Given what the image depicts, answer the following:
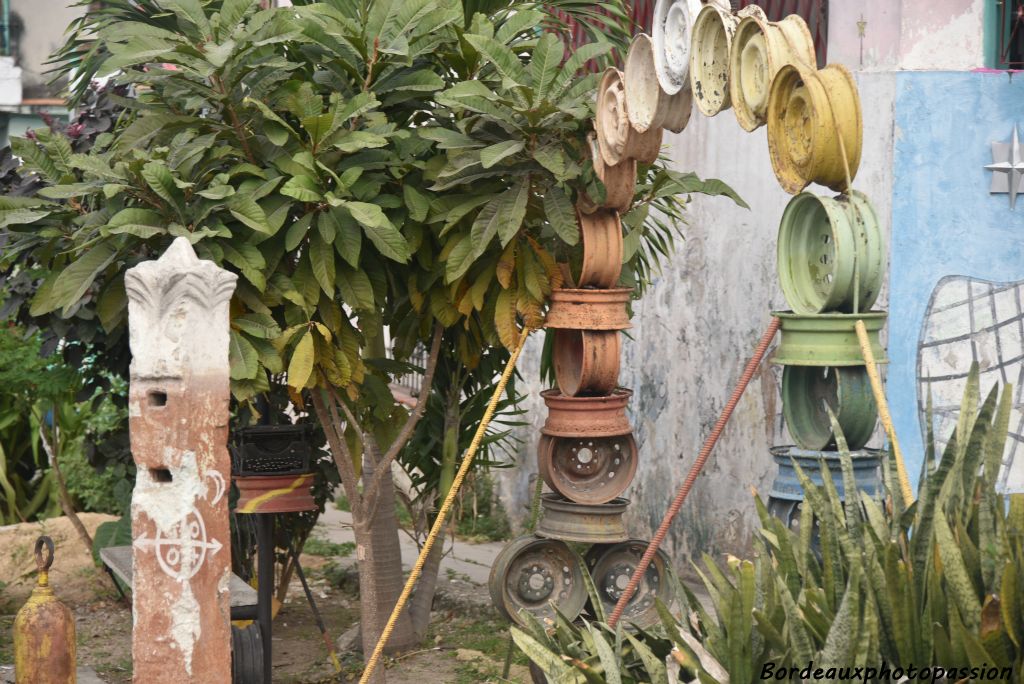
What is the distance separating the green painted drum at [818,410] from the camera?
4.40 m

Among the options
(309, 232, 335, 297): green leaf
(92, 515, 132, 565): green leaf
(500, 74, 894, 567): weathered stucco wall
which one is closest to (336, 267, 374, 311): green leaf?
(309, 232, 335, 297): green leaf

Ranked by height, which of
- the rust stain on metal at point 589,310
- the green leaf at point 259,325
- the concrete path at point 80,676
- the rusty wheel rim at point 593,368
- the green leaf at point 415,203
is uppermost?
the green leaf at point 415,203

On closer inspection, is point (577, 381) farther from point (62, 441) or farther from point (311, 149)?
point (62, 441)

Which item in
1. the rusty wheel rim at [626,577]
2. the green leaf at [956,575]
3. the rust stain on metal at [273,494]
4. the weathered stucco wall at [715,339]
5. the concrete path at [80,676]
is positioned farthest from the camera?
the weathered stucco wall at [715,339]

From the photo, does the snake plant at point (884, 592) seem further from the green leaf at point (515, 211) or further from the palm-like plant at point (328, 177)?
the palm-like plant at point (328, 177)

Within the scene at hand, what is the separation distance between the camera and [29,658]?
540cm

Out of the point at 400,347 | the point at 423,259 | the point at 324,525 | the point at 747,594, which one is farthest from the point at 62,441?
the point at 747,594

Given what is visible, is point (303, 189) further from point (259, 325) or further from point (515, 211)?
point (515, 211)

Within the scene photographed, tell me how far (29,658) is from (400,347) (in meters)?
2.20

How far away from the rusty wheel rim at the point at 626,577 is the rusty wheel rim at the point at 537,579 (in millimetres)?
89

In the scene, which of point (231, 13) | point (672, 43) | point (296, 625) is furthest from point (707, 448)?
point (296, 625)

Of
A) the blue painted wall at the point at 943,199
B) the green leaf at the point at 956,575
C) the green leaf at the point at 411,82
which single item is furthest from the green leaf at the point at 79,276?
the blue painted wall at the point at 943,199

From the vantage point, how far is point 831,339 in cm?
435

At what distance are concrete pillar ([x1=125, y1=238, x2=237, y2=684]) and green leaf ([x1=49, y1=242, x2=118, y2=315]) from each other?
0.39 metres
